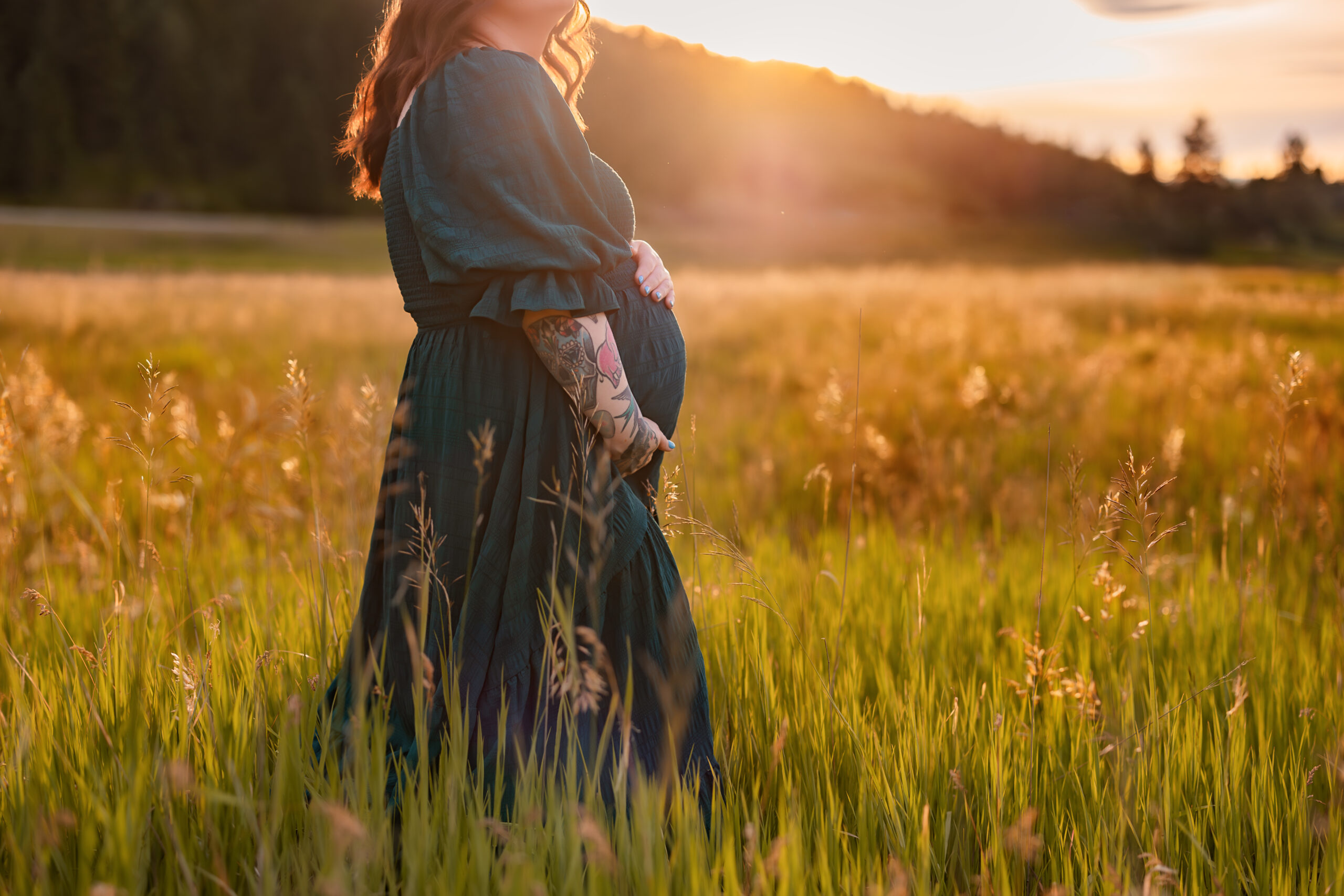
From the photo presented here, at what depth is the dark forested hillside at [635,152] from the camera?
68.8 meters

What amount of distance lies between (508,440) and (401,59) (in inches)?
37.6

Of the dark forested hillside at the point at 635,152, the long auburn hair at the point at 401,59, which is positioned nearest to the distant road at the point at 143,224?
the dark forested hillside at the point at 635,152

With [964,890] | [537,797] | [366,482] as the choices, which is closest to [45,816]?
[537,797]

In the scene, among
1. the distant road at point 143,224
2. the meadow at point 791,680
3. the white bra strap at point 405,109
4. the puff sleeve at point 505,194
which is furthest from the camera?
the distant road at point 143,224

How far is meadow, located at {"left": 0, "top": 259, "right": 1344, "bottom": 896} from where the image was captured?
1338 mm

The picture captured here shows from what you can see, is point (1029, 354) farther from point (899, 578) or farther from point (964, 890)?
point (964, 890)

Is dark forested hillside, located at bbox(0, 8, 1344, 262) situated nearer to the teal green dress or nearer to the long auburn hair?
the long auburn hair

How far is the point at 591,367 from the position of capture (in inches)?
60.7

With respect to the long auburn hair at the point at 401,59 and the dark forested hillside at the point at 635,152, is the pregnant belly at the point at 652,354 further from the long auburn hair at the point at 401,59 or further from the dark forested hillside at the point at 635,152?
the dark forested hillside at the point at 635,152

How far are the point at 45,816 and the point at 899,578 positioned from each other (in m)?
2.51

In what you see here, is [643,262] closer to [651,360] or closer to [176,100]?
[651,360]

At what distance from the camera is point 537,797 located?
54.7 inches

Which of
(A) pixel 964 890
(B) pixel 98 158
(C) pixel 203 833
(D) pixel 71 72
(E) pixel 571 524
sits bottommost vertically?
(A) pixel 964 890

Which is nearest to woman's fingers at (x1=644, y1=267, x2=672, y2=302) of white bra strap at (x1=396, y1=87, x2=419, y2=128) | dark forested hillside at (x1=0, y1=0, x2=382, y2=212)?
white bra strap at (x1=396, y1=87, x2=419, y2=128)
